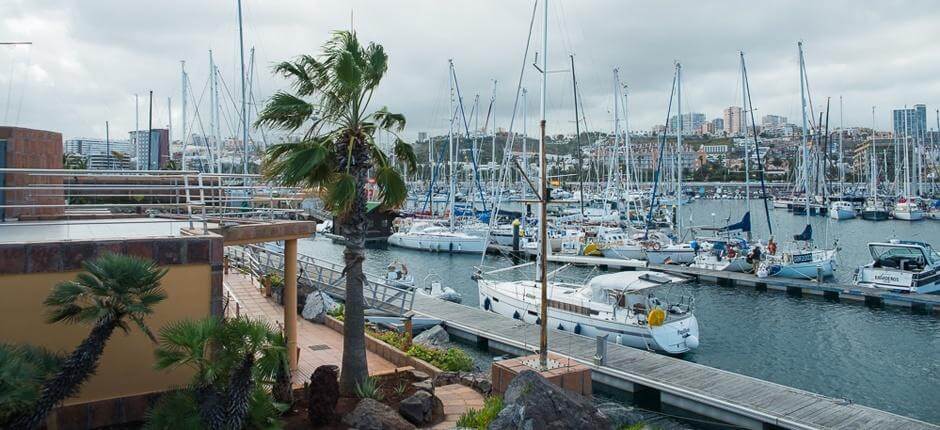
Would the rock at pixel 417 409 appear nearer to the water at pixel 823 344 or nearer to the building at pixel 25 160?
the building at pixel 25 160

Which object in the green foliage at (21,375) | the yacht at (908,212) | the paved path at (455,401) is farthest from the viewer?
the yacht at (908,212)

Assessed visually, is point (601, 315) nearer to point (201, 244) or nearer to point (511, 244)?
point (201, 244)

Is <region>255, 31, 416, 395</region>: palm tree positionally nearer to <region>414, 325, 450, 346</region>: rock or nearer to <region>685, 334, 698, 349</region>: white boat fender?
<region>414, 325, 450, 346</region>: rock

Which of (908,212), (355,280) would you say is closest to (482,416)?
(355,280)

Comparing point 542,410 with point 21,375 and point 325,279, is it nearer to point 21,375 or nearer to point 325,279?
point 21,375

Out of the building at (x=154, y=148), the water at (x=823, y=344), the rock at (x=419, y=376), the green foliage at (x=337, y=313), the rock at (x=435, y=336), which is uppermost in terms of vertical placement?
the building at (x=154, y=148)

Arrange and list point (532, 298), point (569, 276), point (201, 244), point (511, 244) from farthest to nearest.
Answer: point (511, 244) → point (569, 276) → point (532, 298) → point (201, 244)

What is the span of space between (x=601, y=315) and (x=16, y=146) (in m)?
18.8

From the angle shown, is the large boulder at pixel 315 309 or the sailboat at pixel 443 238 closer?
the large boulder at pixel 315 309

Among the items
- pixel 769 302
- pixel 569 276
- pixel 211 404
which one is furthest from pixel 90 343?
pixel 569 276

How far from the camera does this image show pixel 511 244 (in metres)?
56.1

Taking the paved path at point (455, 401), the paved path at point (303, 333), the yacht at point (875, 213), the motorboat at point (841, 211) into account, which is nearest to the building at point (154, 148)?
the paved path at point (303, 333)

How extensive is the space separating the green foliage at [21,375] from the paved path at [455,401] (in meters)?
5.60

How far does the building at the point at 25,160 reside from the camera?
13.8 metres
